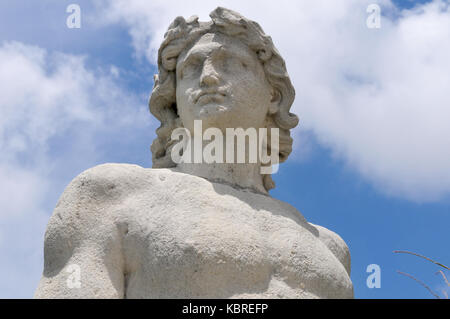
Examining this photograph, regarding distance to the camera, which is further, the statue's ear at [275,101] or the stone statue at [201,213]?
the statue's ear at [275,101]

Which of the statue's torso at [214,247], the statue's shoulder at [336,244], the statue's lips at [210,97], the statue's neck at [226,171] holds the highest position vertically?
the statue's lips at [210,97]

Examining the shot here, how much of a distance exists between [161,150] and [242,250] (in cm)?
216

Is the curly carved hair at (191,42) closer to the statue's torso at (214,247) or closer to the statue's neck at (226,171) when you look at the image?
the statue's neck at (226,171)

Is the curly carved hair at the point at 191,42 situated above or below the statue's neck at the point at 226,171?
above

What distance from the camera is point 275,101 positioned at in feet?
31.7

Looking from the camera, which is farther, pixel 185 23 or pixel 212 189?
pixel 185 23

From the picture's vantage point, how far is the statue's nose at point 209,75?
897 cm

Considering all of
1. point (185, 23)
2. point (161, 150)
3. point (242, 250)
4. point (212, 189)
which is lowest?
point (242, 250)

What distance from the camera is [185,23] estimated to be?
374 inches

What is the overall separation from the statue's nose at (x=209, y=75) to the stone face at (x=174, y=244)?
98 cm

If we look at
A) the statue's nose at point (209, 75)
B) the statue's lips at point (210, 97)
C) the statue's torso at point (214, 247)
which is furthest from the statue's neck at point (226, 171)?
the statue's nose at point (209, 75)

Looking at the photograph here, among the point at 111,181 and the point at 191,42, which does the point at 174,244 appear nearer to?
the point at 111,181
